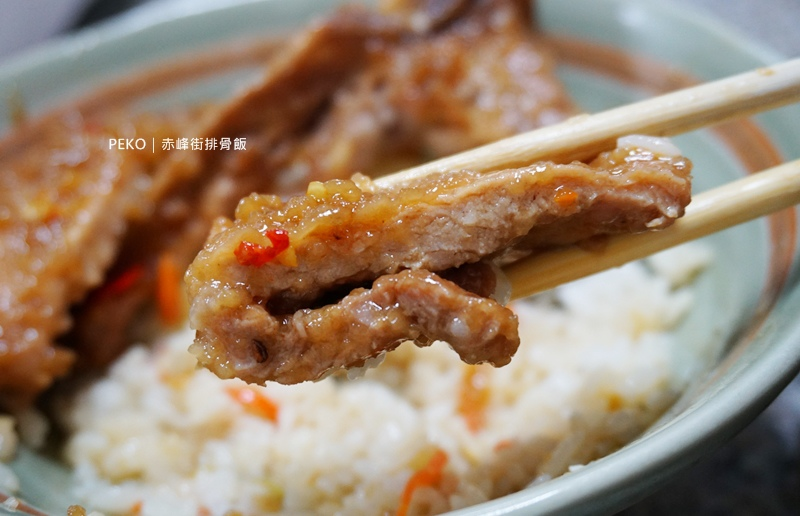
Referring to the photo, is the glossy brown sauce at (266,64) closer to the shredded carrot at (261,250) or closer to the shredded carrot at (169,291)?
the shredded carrot at (169,291)

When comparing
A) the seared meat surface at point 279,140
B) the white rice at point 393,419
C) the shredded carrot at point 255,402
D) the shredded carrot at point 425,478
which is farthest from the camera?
the seared meat surface at point 279,140

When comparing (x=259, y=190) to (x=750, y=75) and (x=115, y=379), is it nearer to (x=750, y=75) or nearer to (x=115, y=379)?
(x=115, y=379)

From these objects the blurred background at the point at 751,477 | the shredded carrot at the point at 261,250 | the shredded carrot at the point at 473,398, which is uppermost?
the shredded carrot at the point at 261,250

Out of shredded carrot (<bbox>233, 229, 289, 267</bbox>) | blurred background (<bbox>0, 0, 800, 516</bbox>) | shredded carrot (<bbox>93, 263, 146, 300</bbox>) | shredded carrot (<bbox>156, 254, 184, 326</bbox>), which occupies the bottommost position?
blurred background (<bbox>0, 0, 800, 516</bbox>)

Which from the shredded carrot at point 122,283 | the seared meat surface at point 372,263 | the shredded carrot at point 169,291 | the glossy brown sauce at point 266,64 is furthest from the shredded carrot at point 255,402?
the glossy brown sauce at point 266,64

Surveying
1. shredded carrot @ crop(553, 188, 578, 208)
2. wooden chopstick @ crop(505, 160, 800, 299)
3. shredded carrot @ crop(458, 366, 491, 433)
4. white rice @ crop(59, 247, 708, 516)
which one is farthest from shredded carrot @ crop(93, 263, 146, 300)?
shredded carrot @ crop(553, 188, 578, 208)

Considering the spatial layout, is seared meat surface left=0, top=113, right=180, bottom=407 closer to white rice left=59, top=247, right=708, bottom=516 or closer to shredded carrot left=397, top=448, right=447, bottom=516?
white rice left=59, top=247, right=708, bottom=516
